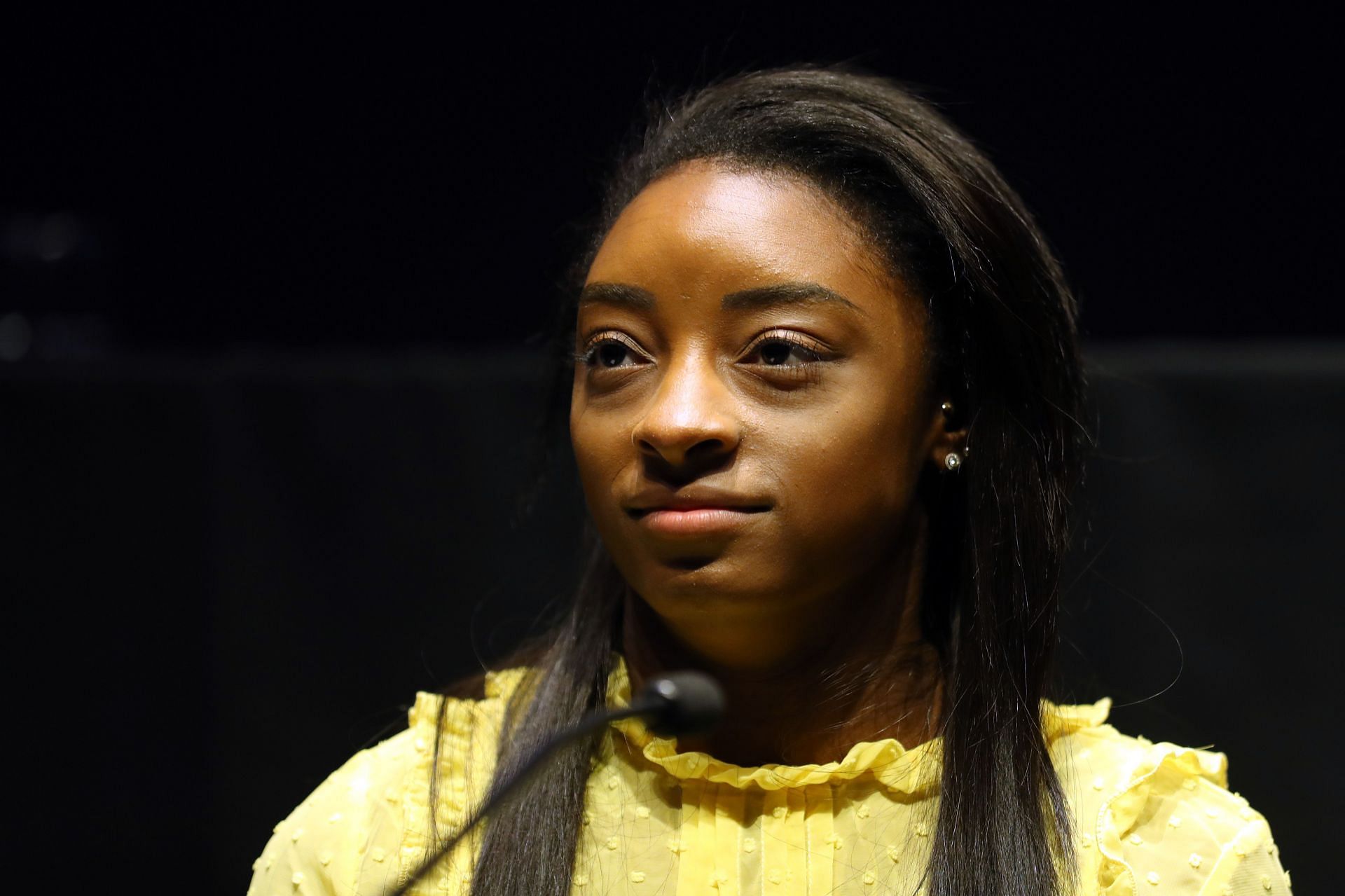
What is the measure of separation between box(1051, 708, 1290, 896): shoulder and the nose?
0.34m

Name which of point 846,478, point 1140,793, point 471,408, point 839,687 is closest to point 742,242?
point 846,478

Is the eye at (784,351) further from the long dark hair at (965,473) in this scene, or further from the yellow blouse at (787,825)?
the yellow blouse at (787,825)

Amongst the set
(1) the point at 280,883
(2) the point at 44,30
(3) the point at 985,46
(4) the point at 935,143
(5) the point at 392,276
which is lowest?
(1) the point at 280,883

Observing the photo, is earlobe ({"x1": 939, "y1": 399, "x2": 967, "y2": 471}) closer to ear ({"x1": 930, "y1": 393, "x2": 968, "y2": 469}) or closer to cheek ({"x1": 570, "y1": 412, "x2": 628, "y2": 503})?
ear ({"x1": 930, "y1": 393, "x2": 968, "y2": 469})

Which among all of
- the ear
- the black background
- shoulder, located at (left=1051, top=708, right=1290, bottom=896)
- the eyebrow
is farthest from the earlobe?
the black background

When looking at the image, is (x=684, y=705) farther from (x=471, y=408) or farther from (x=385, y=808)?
(x=471, y=408)

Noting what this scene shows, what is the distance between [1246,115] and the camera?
144cm

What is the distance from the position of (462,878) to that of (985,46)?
95 cm

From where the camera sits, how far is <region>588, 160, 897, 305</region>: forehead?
98cm

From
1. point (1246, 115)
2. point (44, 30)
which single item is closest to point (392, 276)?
point (44, 30)

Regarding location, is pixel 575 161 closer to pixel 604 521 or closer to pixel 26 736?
pixel 604 521

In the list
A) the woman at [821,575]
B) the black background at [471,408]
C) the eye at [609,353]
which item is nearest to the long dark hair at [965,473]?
the woman at [821,575]

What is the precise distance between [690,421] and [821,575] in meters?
0.14

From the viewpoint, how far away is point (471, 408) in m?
1.48
